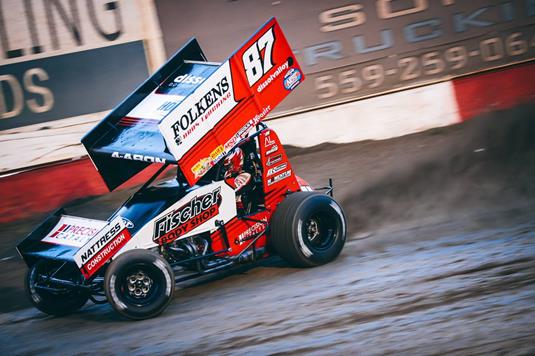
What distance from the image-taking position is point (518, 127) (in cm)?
1306

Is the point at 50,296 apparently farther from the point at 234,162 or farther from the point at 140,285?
the point at 234,162

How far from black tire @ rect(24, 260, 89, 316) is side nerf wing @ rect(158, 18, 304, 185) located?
5.48 feet

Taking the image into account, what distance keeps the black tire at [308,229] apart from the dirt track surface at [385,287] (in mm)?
181

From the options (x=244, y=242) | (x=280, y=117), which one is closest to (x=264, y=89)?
(x=244, y=242)

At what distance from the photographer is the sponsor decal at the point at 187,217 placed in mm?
7621

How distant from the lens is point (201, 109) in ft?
25.3

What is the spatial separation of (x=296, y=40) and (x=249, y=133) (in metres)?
5.54

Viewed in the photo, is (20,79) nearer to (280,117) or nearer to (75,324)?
(280,117)

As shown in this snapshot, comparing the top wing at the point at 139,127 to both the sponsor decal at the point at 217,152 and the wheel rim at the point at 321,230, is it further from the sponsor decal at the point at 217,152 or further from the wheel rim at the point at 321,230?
the wheel rim at the point at 321,230

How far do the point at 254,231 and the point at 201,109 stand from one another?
4.90 feet

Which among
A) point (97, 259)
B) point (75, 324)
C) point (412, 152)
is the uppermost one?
point (97, 259)

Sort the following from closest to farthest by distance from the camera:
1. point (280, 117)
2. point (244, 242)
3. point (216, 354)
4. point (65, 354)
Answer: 1. point (216, 354)
2. point (65, 354)
3. point (244, 242)
4. point (280, 117)

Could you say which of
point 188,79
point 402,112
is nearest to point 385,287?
point 188,79

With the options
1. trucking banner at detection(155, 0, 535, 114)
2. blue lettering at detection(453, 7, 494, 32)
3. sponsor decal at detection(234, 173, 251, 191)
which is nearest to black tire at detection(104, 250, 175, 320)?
sponsor decal at detection(234, 173, 251, 191)
